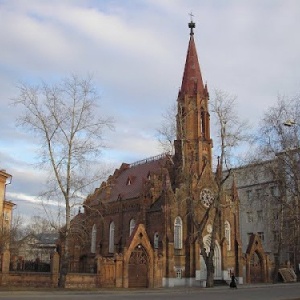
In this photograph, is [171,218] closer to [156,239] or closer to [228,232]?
[156,239]

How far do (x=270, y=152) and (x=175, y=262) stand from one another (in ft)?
65.1

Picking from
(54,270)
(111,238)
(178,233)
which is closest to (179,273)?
(178,233)

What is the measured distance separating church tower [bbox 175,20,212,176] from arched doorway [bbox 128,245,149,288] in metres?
11.1

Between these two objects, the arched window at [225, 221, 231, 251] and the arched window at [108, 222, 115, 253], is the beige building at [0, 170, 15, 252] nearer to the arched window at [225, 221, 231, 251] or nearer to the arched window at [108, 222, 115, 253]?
the arched window at [108, 222, 115, 253]

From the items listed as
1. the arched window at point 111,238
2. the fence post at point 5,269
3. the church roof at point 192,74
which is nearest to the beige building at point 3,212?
the fence post at point 5,269

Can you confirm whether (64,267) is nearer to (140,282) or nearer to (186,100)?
(140,282)

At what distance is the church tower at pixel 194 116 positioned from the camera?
49625 millimetres

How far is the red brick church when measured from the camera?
137 feet

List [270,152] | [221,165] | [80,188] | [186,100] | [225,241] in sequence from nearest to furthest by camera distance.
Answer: [270,152], [80,188], [221,165], [225,241], [186,100]

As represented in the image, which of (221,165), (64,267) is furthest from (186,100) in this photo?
(64,267)

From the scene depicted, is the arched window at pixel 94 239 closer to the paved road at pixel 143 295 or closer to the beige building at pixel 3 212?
the beige building at pixel 3 212

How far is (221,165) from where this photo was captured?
38812mm

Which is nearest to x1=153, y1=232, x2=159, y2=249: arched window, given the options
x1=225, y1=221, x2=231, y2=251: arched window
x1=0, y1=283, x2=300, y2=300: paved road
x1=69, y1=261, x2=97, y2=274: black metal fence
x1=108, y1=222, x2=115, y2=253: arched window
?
x1=225, y1=221, x2=231, y2=251: arched window

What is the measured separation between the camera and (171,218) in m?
45.1
